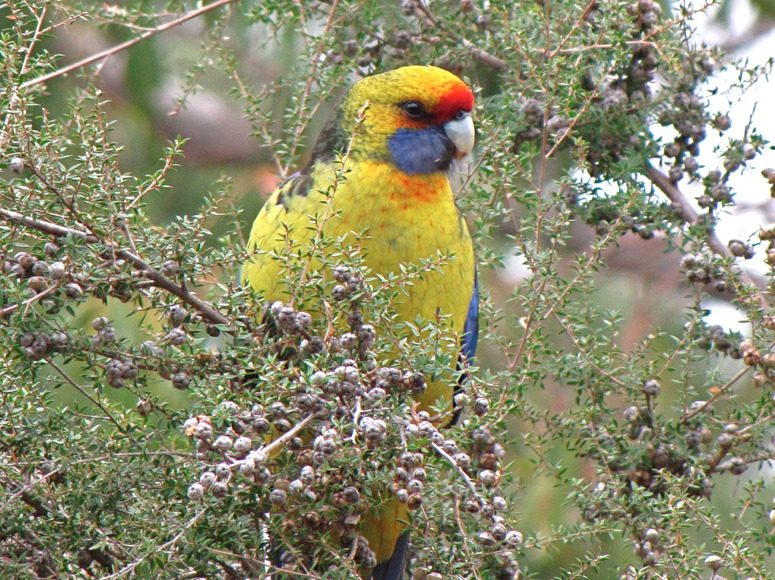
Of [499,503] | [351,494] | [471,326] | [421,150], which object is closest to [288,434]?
[351,494]

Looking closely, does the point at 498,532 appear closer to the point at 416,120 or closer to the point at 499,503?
the point at 499,503

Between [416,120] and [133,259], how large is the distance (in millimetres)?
1168

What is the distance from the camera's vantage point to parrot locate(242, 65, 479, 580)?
7.07 feet

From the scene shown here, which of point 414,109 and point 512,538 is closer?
point 512,538

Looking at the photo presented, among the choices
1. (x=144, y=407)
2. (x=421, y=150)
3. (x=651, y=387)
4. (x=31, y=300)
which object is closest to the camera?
(x=31, y=300)

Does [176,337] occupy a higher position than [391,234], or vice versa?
[391,234]

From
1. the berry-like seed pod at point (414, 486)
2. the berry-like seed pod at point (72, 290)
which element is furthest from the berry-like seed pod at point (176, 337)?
the berry-like seed pod at point (414, 486)

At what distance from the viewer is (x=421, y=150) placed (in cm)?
237

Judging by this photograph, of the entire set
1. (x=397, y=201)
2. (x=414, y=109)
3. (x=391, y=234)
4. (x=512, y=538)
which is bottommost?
(x=512, y=538)

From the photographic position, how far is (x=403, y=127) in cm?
241

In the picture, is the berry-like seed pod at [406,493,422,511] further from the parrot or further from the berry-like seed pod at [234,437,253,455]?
the parrot

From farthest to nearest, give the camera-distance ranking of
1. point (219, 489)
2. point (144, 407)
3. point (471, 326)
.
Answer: point (471, 326), point (144, 407), point (219, 489)

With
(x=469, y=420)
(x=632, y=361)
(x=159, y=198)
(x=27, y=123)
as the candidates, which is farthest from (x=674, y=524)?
(x=159, y=198)

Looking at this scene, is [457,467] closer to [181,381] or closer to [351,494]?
[351,494]
